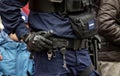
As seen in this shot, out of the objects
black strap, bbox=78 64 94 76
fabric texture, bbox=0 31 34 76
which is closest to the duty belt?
black strap, bbox=78 64 94 76

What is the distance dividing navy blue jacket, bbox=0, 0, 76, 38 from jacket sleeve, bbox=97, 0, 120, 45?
1.01 m

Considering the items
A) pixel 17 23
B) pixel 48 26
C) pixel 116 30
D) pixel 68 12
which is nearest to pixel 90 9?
pixel 68 12

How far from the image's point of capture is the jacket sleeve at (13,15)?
2.54 m

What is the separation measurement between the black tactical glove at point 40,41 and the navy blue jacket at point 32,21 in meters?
0.08

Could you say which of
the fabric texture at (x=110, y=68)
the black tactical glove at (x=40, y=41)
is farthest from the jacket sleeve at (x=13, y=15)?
the fabric texture at (x=110, y=68)

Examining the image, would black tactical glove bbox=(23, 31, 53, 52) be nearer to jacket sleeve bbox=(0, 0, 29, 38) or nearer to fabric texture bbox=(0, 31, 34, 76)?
jacket sleeve bbox=(0, 0, 29, 38)

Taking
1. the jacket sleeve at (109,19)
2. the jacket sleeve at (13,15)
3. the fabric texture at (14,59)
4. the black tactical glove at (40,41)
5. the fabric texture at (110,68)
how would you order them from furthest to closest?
the fabric texture at (14,59), the fabric texture at (110,68), the jacket sleeve at (109,19), the jacket sleeve at (13,15), the black tactical glove at (40,41)

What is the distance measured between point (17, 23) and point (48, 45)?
0.32 meters

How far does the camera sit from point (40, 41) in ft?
7.81

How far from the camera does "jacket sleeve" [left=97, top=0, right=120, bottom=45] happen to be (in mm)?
3447

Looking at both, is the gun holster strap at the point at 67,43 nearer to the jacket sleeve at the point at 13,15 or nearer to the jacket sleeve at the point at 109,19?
the jacket sleeve at the point at 13,15

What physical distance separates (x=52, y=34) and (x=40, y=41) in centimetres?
10

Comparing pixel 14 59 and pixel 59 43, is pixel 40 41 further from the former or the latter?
pixel 14 59

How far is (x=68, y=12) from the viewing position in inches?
99.3
